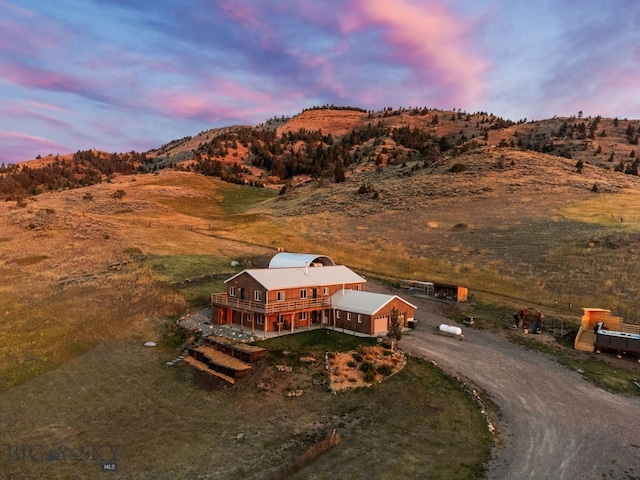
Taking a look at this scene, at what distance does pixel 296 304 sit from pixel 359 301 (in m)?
6.11

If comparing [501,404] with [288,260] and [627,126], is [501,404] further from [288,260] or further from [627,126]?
[627,126]

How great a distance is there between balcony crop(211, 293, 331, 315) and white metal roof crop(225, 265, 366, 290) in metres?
1.53

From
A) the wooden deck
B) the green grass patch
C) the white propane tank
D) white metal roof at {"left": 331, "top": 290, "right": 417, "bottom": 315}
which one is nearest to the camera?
the wooden deck

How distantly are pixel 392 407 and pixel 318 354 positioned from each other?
8924mm

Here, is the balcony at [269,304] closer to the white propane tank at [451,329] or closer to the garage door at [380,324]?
the garage door at [380,324]

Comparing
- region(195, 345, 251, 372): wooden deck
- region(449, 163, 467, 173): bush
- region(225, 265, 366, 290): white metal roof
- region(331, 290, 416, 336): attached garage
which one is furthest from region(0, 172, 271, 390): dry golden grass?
region(449, 163, 467, 173): bush

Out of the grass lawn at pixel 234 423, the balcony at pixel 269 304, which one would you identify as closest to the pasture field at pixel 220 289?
the grass lawn at pixel 234 423

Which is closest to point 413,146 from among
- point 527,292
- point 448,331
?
point 527,292

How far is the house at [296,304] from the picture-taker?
130ft

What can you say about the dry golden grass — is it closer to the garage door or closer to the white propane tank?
the garage door

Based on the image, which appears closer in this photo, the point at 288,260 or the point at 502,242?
the point at 288,260

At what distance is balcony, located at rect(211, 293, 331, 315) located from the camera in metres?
39.1

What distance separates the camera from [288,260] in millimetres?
50875

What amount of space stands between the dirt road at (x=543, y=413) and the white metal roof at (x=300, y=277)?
33.0ft
